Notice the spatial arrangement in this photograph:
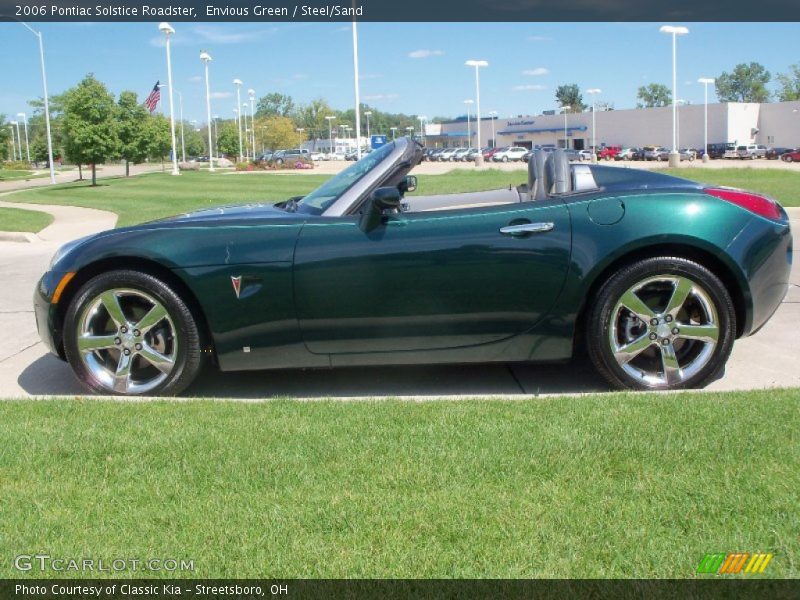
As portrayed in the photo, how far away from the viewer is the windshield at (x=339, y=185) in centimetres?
471

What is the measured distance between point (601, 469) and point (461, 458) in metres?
0.54

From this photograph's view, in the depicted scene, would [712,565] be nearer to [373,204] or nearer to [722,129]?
[373,204]

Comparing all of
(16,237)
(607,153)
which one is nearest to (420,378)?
(16,237)

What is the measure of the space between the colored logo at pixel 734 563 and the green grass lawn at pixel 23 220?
1477cm

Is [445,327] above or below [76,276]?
below

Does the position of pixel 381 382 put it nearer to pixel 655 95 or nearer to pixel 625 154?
pixel 625 154

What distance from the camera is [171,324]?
449 cm

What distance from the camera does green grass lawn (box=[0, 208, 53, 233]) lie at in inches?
610

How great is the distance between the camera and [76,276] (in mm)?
4605

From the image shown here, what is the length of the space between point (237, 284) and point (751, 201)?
276 cm

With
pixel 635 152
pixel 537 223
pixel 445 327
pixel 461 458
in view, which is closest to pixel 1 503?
pixel 461 458

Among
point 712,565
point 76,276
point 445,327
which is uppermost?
point 76,276

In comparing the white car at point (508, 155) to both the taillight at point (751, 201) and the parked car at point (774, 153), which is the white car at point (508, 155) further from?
the taillight at point (751, 201)

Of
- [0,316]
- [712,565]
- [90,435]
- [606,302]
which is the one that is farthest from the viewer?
[0,316]
